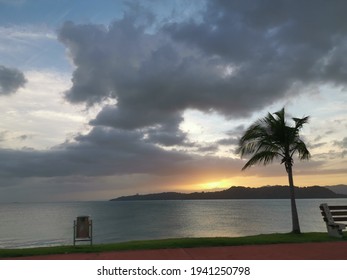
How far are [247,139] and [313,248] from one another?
848 cm

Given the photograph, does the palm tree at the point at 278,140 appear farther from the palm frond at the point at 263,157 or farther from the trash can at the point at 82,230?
the trash can at the point at 82,230

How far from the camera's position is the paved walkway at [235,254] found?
9456 millimetres

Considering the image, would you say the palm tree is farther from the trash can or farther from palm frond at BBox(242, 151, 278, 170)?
the trash can

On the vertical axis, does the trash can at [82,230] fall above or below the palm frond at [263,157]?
below

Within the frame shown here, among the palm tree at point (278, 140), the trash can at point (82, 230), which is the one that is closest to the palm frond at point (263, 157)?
the palm tree at point (278, 140)

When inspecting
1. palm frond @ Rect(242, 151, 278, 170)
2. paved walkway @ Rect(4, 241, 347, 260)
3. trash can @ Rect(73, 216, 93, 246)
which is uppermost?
palm frond @ Rect(242, 151, 278, 170)

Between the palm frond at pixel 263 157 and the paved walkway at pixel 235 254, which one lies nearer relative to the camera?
the paved walkway at pixel 235 254

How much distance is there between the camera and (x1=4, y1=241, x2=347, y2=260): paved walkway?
372 inches

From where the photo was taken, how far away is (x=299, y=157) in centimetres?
1853

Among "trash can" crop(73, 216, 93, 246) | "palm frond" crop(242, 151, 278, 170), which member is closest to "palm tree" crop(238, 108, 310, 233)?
"palm frond" crop(242, 151, 278, 170)

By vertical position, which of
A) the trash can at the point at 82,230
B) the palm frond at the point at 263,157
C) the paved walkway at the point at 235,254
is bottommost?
the paved walkway at the point at 235,254
